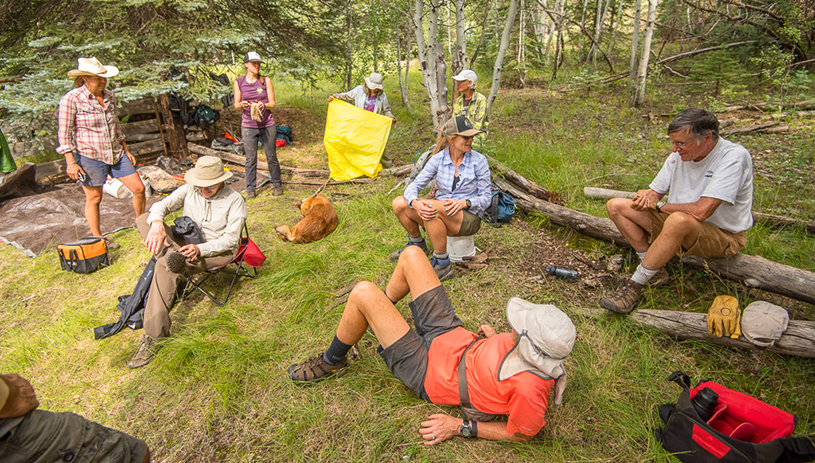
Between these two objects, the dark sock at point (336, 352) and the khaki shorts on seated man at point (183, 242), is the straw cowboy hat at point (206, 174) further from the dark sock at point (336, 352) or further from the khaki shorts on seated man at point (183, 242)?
the dark sock at point (336, 352)

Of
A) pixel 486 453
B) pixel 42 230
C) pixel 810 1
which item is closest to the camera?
pixel 486 453

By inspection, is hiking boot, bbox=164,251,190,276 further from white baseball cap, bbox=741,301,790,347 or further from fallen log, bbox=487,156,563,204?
white baseball cap, bbox=741,301,790,347

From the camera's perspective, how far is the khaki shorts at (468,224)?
373 centimetres

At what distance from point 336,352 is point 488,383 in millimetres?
1116

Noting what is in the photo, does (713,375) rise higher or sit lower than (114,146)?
lower

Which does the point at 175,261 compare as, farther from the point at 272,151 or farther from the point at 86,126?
the point at 272,151

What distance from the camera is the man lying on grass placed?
192 cm

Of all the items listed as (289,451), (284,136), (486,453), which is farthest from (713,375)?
(284,136)

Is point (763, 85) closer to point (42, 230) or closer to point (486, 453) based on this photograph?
point (486, 453)

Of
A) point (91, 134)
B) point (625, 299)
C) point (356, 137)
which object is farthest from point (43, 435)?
point (356, 137)

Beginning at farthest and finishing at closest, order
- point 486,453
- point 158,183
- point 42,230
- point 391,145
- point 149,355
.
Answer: point 391,145, point 158,183, point 42,230, point 149,355, point 486,453

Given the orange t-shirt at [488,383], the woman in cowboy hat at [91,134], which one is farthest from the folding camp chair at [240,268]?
the orange t-shirt at [488,383]

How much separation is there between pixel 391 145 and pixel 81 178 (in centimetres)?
523

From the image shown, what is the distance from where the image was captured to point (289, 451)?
2.35m
